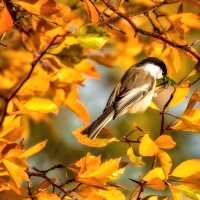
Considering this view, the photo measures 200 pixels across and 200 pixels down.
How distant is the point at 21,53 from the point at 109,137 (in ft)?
2.92

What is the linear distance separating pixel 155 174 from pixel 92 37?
1.37 ft

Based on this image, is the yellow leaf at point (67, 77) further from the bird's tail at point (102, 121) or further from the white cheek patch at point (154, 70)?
the white cheek patch at point (154, 70)

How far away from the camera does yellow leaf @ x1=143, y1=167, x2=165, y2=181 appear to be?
1.32 metres

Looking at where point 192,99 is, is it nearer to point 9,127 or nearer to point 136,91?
point 9,127

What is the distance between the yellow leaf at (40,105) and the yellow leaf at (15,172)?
31 cm

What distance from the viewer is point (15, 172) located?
126 cm

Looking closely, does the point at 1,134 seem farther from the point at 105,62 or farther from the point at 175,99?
the point at 105,62

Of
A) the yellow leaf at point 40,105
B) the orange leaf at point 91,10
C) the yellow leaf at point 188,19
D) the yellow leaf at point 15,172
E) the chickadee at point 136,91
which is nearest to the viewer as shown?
the yellow leaf at point 15,172

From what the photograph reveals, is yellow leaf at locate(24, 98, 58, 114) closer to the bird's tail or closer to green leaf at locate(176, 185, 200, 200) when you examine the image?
the bird's tail

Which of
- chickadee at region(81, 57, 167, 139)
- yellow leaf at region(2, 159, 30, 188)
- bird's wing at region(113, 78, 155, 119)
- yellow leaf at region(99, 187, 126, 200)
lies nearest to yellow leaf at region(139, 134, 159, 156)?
yellow leaf at region(99, 187, 126, 200)

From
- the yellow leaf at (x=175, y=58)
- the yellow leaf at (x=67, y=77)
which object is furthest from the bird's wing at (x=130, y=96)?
the yellow leaf at (x=175, y=58)

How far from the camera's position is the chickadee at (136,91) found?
7.19 feet

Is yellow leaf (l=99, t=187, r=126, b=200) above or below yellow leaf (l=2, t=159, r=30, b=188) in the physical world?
below

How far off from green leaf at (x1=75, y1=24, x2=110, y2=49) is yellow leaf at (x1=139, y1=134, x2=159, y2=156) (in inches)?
13.8
